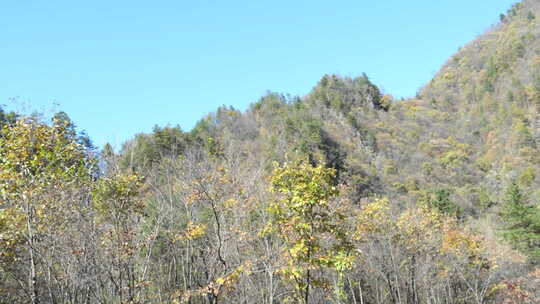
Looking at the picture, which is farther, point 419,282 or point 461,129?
point 461,129

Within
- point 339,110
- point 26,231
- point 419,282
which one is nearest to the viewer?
point 26,231

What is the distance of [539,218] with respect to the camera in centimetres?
3250

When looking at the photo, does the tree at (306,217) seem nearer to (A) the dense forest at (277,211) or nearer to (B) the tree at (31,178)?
(A) the dense forest at (277,211)

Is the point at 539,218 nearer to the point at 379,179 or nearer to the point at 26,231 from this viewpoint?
the point at 379,179

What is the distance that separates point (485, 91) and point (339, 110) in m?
29.6

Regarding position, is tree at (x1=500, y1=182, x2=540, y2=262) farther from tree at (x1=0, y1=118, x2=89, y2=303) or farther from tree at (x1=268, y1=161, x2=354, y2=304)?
tree at (x1=0, y1=118, x2=89, y2=303)

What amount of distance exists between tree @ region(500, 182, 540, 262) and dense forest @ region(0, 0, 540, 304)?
0.10 m

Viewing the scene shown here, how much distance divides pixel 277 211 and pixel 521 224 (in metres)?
→ 33.5

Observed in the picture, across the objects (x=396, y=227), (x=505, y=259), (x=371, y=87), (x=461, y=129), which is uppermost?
(x=371, y=87)

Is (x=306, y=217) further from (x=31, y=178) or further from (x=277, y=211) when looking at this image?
(x=31, y=178)

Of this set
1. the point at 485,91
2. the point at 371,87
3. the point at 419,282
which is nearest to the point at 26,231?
the point at 419,282

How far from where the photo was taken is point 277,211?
777 cm

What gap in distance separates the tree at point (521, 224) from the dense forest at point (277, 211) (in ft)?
0.34

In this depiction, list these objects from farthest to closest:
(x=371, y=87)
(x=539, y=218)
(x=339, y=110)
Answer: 1. (x=371, y=87)
2. (x=339, y=110)
3. (x=539, y=218)
